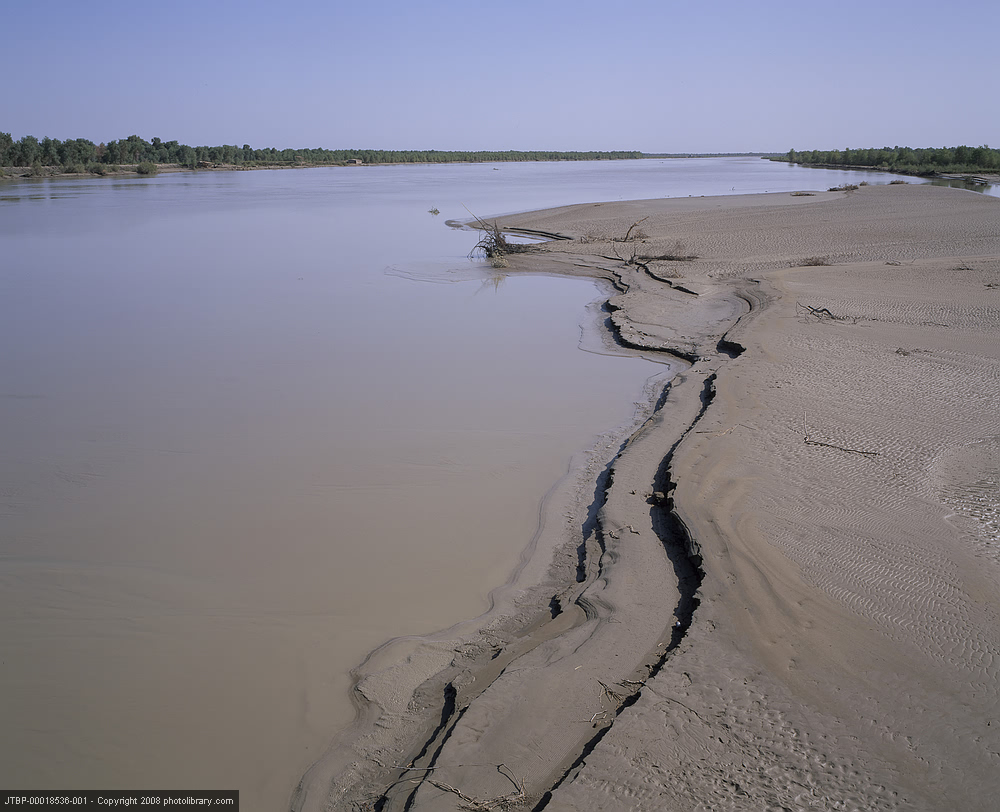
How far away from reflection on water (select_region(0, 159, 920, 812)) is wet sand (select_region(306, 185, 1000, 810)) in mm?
432

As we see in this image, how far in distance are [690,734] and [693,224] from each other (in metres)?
19.4

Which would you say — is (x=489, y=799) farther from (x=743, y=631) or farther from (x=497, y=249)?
(x=497, y=249)

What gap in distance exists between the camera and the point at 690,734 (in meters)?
2.78

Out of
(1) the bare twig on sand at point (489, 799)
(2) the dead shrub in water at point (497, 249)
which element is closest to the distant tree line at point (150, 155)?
(2) the dead shrub in water at point (497, 249)

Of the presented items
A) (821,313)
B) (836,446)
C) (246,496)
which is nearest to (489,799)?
(246,496)

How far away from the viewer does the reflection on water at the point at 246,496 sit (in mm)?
3270

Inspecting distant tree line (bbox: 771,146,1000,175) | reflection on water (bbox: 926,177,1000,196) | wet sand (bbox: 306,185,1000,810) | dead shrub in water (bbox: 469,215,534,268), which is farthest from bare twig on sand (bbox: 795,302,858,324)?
distant tree line (bbox: 771,146,1000,175)

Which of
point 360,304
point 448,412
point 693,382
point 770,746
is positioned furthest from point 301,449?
point 360,304

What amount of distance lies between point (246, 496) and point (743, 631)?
3.61 meters

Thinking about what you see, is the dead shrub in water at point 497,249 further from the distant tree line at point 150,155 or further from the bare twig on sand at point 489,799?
the distant tree line at point 150,155

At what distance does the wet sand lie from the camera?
2.63 meters

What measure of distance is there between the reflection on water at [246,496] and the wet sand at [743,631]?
0.43 metres

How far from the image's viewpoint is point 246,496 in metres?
5.26

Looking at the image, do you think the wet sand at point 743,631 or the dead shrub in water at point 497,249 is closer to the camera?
the wet sand at point 743,631
